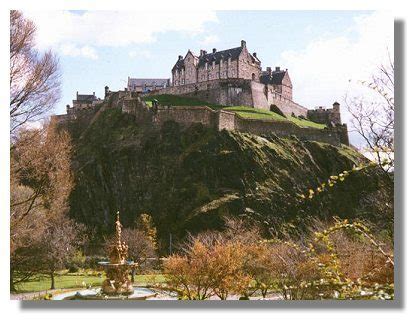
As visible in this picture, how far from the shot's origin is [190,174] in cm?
2608

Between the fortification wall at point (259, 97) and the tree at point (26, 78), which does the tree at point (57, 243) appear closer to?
the tree at point (26, 78)

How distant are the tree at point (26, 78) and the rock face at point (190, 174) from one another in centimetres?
1027

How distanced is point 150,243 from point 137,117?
9.89 metres

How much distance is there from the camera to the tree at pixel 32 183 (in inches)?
320

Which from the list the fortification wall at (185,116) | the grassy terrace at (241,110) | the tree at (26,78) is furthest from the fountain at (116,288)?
the grassy terrace at (241,110)

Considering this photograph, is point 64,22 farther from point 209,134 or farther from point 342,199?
point 209,134

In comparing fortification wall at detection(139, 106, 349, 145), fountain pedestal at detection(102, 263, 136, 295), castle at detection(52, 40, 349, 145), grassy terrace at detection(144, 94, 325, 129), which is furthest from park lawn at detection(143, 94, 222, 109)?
fountain pedestal at detection(102, 263, 136, 295)

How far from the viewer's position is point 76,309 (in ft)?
24.5

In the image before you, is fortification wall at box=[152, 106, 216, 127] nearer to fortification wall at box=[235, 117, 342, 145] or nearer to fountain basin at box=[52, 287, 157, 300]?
fortification wall at box=[235, 117, 342, 145]

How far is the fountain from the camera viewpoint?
8.61 metres

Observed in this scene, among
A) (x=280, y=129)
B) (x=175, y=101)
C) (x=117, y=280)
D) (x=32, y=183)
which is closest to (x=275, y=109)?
(x=280, y=129)

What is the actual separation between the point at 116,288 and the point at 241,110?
2233cm

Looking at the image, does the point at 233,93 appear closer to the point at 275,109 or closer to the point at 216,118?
the point at 275,109
